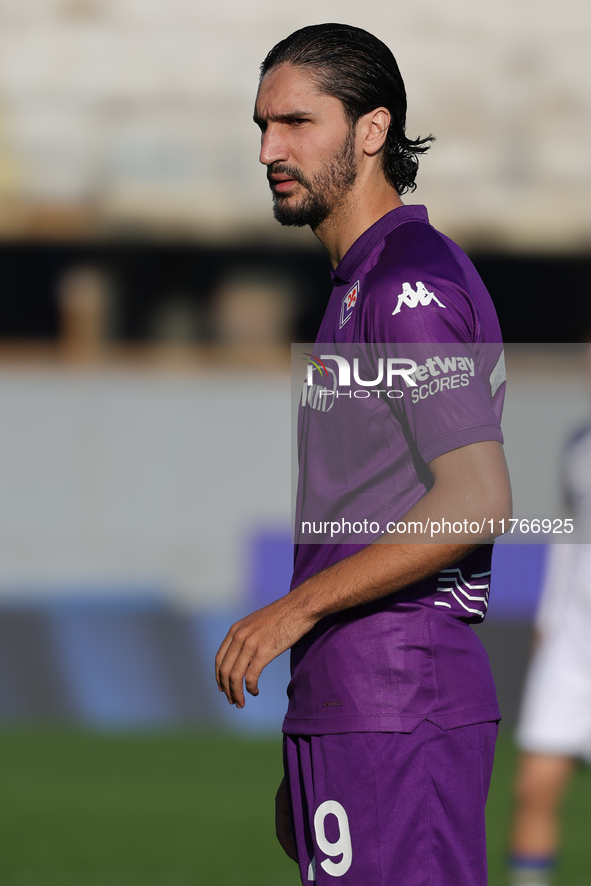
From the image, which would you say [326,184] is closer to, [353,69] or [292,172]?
[292,172]

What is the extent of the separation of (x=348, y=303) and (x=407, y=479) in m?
0.34

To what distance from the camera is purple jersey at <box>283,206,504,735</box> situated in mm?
1942

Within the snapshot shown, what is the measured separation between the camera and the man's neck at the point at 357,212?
228 centimetres

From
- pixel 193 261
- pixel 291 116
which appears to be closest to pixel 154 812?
pixel 291 116

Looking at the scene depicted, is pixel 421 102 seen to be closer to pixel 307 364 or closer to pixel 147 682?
pixel 147 682

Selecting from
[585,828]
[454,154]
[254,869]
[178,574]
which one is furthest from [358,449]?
[454,154]

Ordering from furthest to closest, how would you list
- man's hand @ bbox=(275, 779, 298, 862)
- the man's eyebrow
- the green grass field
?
the green grass field < man's hand @ bbox=(275, 779, 298, 862) < the man's eyebrow

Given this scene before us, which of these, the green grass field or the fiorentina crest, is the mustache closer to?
the fiorentina crest

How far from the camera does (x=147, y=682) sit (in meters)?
7.95

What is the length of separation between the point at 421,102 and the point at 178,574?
4.62 meters

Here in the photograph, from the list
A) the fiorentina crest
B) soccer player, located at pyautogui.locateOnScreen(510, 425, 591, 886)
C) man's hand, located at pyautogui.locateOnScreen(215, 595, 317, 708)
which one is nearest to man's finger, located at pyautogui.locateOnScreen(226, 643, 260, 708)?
man's hand, located at pyautogui.locateOnScreen(215, 595, 317, 708)

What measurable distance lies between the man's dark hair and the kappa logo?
1.49 ft

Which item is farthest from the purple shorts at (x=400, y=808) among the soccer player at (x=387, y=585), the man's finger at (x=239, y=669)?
the man's finger at (x=239, y=669)

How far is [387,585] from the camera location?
1.91 m
